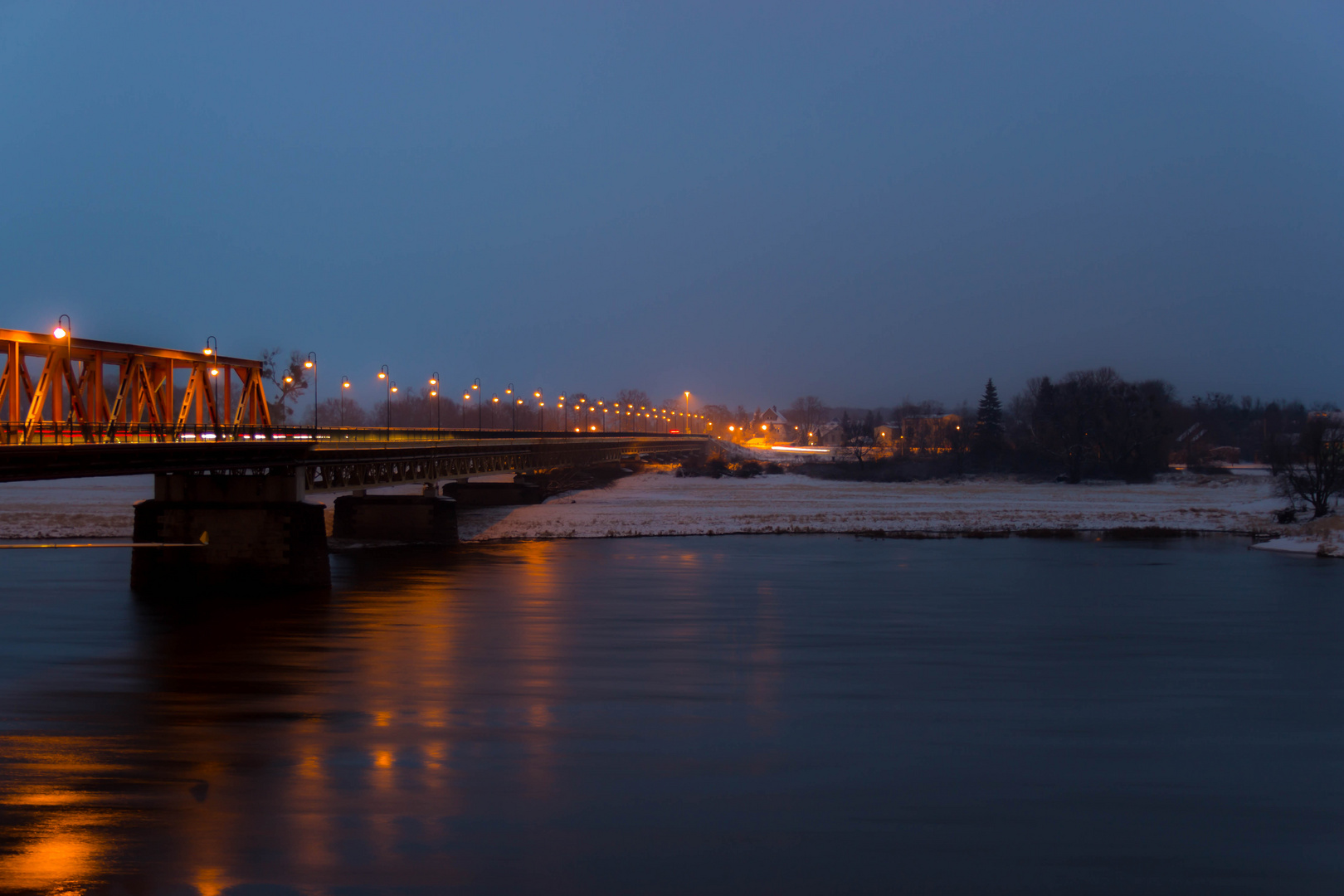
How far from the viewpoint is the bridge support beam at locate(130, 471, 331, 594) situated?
35.9 metres

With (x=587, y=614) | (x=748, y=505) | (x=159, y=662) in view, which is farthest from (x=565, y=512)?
(x=159, y=662)

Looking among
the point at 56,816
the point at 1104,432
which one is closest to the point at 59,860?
the point at 56,816

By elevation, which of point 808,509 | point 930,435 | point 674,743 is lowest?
point 674,743

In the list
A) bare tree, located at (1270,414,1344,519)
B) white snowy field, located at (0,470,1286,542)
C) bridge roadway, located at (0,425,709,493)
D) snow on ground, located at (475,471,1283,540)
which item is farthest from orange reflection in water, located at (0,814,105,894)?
bare tree, located at (1270,414,1344,519)

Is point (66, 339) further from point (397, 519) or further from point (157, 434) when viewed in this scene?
point (397, 519)

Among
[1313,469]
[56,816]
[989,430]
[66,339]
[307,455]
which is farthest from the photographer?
[989,430]

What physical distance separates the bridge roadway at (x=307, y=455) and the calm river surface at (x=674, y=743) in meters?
5.20

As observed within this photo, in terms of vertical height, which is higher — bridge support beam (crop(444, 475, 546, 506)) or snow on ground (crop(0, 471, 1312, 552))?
bridge support beam (crop(444, 475, 546, 506))

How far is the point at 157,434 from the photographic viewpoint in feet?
110

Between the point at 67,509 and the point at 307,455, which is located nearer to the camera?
the point at 307,455

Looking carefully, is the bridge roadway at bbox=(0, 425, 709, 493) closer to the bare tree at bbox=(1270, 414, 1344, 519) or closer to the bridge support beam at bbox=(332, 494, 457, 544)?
the bridge support beam at bbox=(332, 494, 457, 544)

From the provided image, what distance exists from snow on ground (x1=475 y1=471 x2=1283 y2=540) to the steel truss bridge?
9747 millimetres

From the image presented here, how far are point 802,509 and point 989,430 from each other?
6131cm

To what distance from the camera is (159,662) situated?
81.8ft
